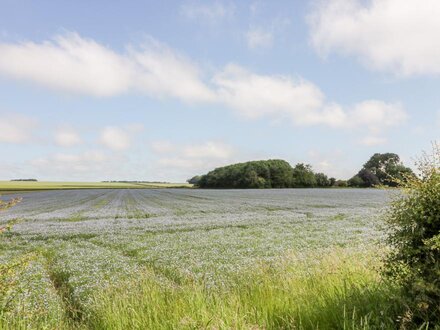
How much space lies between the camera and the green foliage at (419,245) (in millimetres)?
6691

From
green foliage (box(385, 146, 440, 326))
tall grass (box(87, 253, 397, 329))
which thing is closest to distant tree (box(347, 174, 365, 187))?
tall grass (box(87, 253, 397, 329))

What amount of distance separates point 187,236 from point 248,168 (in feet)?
515

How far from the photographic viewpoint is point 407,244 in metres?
7.23

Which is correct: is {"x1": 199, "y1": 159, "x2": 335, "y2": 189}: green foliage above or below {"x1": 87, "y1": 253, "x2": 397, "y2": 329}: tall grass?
above

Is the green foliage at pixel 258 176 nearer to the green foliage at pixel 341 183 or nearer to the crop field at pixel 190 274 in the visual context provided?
the green foliage at pixel 341 183

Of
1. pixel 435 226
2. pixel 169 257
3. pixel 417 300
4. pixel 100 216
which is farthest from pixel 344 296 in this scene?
pixel 100 216

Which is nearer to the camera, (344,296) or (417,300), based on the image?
(417,300)

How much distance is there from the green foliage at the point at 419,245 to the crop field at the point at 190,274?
1.73 ft

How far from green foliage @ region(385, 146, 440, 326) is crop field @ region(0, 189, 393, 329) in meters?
0.53

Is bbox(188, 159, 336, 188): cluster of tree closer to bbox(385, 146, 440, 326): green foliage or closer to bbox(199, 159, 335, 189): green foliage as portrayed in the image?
bbox(199, 159, 335, 189): green foliage

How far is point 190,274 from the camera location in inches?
613

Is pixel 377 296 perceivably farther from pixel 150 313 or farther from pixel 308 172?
pixel 308 172

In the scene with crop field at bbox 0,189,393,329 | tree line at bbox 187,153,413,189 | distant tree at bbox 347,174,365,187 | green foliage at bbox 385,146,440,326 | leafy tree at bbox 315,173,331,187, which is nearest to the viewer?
green foliage at bbox 385,146,440,326

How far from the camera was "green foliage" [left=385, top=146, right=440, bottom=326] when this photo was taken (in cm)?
669
